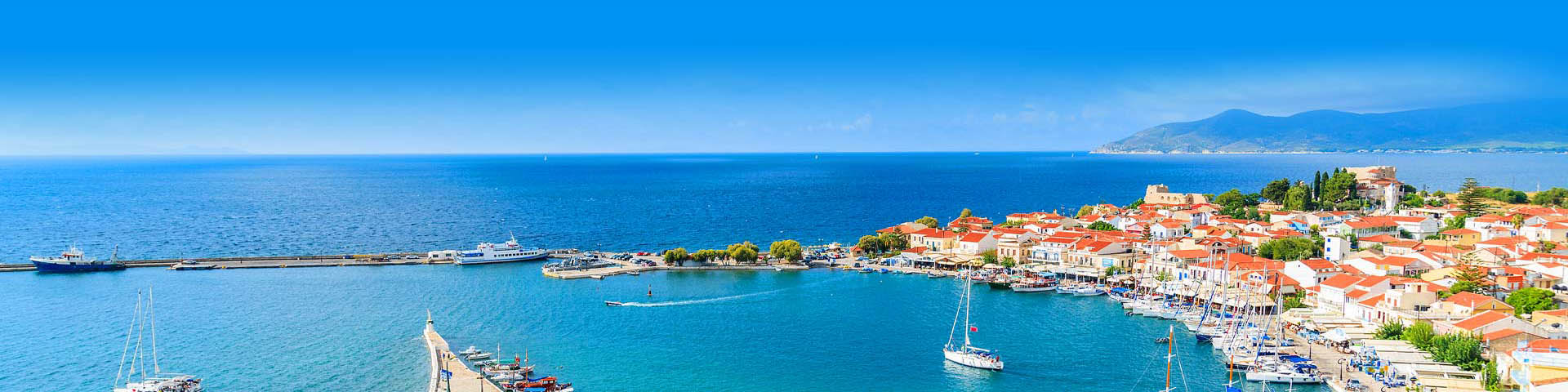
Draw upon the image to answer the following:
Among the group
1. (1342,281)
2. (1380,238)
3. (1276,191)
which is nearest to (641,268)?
(1342,281)

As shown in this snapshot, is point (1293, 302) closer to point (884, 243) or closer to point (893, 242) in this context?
point (893, 242)

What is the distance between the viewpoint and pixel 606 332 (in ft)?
127

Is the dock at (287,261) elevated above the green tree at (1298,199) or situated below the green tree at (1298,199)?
below

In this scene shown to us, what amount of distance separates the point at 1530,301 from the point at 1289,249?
51.3 ft

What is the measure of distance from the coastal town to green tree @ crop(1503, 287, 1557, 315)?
66 millimetres

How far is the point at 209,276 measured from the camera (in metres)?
54.0

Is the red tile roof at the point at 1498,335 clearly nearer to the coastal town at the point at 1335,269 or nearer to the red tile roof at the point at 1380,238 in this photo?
the coastal town at the point at 1335,269

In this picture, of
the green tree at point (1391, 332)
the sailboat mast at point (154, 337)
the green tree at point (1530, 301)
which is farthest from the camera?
the green tree at point (1530, 301)

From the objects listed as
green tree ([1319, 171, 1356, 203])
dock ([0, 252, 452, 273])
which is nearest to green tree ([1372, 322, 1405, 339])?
green tree ([1319, 171, 1356, 203])

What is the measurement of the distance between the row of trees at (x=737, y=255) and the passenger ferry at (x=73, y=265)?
114 ft

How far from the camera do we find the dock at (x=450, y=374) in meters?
28.6

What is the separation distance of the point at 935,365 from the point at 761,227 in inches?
1958

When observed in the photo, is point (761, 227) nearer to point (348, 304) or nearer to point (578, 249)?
point (578, 249)


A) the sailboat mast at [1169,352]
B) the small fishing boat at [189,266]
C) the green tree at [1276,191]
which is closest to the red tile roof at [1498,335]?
the sailboat mast at [1169,352]
